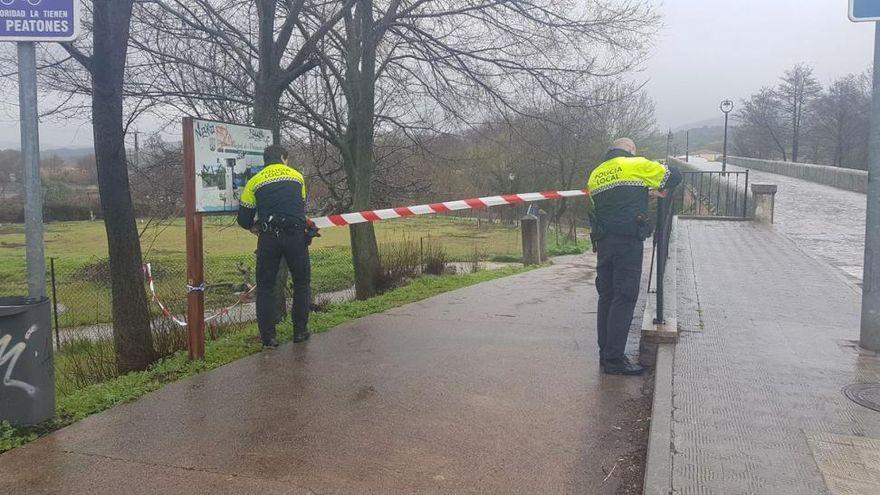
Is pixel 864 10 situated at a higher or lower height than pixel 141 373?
higher

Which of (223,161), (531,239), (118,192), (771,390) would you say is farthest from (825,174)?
(118,192)

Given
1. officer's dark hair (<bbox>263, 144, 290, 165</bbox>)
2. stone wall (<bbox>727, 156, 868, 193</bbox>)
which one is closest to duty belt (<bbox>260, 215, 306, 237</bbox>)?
officer's dark hair (<bbox>263, 144, 290, 165</bbox>)

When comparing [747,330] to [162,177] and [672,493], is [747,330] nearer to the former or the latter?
[672,493]

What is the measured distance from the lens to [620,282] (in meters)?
4.95

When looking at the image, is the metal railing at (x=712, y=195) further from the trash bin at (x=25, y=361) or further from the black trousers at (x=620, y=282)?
the trash bin at (x=25, y=361)

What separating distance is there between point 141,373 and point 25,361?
5.69ft

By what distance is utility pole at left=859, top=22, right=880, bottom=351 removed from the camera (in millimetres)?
5172

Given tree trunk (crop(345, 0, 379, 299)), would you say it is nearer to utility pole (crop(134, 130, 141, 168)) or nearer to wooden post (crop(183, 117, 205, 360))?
utility pole (crop(134, 130, 141, 168))

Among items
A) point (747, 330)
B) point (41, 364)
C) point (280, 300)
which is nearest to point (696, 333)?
point (747, 330)

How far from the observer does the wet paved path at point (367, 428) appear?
3350 mm

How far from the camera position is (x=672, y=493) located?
299 centimetres

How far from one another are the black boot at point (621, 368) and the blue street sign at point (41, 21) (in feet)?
13.6

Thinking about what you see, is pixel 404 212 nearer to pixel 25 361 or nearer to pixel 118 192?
pixel 118 192

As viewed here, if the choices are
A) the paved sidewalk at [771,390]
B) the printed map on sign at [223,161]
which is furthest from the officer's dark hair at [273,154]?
the paved sidewalk at [771,390]
